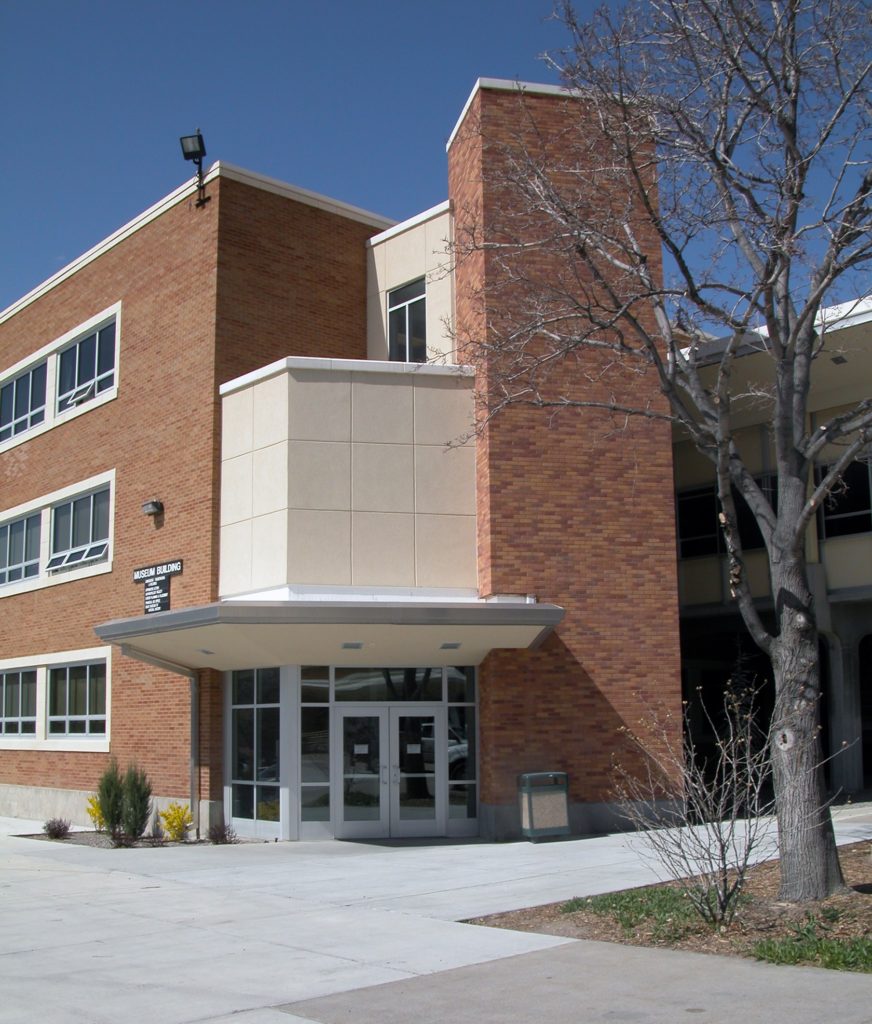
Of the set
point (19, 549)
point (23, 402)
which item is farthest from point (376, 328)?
point (19, 549)

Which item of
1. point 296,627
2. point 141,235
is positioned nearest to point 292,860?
point 296,627

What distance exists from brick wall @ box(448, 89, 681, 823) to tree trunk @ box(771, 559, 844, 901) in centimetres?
715

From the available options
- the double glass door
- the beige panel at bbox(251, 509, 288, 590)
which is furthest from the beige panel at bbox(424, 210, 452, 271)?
the double glass door

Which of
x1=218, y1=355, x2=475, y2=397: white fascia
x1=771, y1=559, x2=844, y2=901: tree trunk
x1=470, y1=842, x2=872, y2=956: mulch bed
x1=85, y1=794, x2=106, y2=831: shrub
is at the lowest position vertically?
x1=470, y1=842, x2=872, y2=956: mulch bed

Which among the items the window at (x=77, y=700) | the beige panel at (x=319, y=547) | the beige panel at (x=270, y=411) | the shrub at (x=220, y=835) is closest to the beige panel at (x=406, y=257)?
the beige panel at (x=270, y=411)

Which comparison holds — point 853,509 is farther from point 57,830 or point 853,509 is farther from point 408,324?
point 57,830

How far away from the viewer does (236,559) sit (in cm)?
1958

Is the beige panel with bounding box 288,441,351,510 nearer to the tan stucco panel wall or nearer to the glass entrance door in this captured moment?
the tan stucco panel wall

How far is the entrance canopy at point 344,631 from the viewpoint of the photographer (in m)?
16.8

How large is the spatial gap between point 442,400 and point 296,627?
484 cm

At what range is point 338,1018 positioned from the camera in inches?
301

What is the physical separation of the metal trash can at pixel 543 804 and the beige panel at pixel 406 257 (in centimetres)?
985

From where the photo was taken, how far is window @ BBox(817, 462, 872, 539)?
23.0 meters

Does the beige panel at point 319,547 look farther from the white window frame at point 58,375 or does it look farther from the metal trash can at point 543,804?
the white window frame at point 58,375
